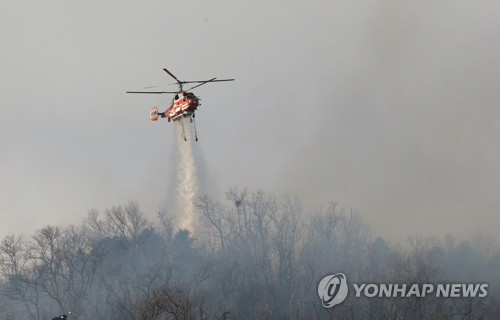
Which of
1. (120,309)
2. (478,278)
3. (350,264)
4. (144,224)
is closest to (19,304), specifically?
(144,224)

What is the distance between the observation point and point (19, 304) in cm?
11575

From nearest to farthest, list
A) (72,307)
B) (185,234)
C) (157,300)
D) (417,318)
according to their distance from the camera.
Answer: (157,300) → (417,318) → (72,307) → (185,234)

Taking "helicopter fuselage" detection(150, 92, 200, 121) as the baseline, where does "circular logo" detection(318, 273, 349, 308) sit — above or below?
below

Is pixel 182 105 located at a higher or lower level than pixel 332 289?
higher

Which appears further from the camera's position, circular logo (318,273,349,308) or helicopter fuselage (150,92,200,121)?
circular logo (318,273,349,308)

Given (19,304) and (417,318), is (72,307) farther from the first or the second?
(417,318)

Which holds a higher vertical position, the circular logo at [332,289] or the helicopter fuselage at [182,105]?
the helicopter fuselage at [182,105]

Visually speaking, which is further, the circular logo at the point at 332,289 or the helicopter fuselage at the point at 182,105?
the circular logo at the point at 332,289

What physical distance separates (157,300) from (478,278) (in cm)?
7235

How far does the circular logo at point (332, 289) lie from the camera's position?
91.3 metres

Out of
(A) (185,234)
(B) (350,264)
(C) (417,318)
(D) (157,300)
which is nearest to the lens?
(D) (157,300)

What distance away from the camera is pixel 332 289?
97.3m

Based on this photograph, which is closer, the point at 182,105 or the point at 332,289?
the point at 182,105

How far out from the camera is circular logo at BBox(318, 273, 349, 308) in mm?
91256
